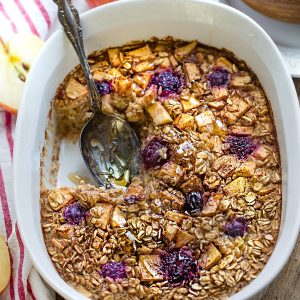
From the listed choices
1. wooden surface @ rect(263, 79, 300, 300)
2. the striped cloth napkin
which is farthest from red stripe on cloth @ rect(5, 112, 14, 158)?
wooden surface @ rect(263, 79, 300, 300)

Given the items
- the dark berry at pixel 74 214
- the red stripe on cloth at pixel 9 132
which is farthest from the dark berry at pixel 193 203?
the red stripe on cloth at pixel 9 132

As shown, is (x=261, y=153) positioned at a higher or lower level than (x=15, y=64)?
lower

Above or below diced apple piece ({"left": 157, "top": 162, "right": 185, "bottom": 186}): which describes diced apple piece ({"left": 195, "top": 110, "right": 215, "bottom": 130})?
above

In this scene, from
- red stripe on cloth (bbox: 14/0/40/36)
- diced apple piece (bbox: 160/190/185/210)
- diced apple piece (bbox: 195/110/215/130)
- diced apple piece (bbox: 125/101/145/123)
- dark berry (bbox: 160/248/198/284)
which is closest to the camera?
dark berry (bbox: 160/248/198/284)

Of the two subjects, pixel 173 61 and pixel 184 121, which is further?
pixel 173 61

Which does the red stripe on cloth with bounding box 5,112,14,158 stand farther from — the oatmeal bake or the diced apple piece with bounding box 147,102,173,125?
the diced apple piece with bounding box 147,102,173,125

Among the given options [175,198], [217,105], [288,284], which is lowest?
[288,284]

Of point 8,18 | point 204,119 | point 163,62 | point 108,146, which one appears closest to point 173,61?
point 163,62

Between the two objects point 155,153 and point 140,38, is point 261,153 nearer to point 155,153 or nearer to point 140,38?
point 155,153
